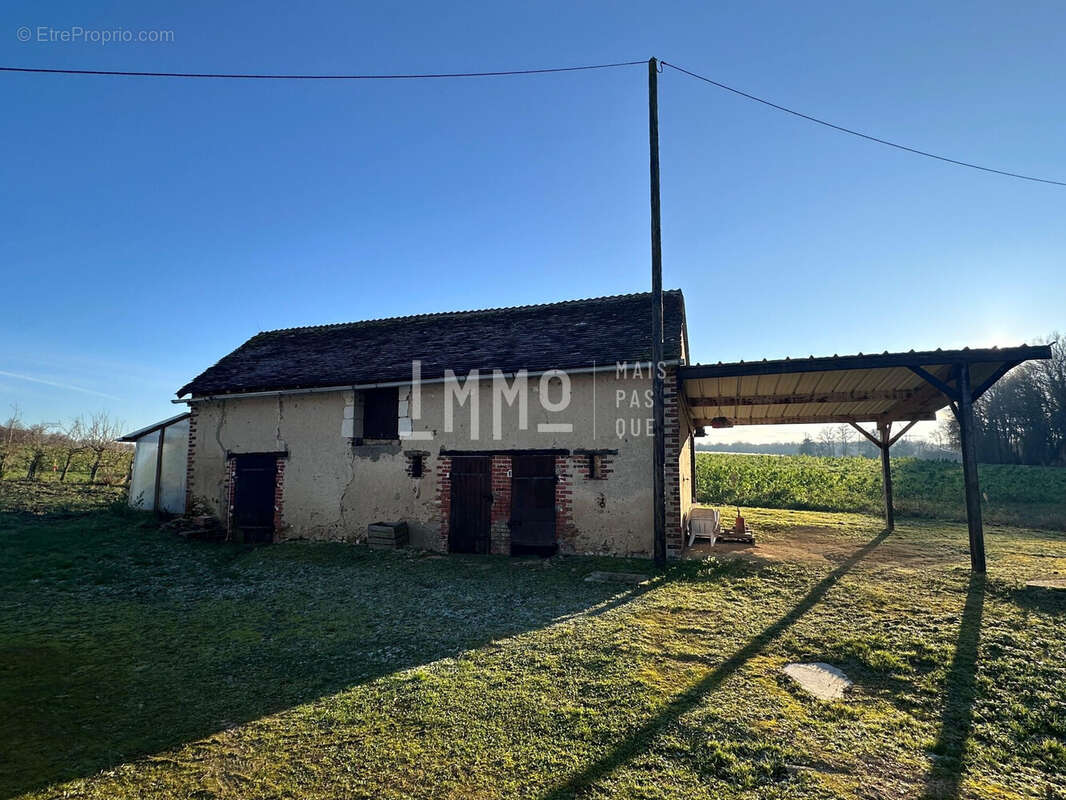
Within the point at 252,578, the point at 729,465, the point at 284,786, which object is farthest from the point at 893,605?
the point at 729,465

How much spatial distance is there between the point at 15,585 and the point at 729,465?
83.0 feet

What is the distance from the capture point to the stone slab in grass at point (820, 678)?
4.18 m

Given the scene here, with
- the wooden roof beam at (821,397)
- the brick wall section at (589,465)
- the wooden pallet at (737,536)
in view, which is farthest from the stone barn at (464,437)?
the wooden pallet at (737,536)

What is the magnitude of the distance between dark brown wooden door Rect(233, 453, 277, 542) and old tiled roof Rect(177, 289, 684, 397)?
6.04ft

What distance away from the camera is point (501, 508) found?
9.95 meters

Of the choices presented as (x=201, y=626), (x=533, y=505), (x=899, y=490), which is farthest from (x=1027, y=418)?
(x=201, y=626)

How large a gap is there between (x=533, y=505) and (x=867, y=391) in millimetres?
7702

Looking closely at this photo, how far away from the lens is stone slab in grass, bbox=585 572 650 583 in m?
7.82

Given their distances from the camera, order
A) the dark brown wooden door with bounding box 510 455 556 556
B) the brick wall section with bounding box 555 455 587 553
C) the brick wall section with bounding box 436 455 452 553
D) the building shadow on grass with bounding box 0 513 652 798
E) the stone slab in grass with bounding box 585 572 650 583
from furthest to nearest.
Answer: the brick wall section with bounding box 436 455 452 553
the dark brown wooden door with bounding box 510 455 556 556
the brick wall section with bounding box 555 455 587 553
the stone slab in grass with bounding box 585 572 650 583
the building shadow on grass with bounding box 0 513 652 798

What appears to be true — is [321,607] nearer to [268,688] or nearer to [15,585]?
[268,688]

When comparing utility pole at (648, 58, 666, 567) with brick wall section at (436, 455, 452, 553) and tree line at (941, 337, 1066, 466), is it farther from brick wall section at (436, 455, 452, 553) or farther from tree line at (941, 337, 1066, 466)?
tree line at (941, 337, 1066, 466)

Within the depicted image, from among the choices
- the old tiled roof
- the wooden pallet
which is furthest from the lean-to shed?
the wooden pallet

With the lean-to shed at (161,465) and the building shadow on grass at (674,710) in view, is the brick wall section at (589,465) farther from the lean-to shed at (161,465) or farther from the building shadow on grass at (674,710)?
the lean-to shed at (161,465)

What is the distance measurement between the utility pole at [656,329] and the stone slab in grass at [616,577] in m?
0.71
